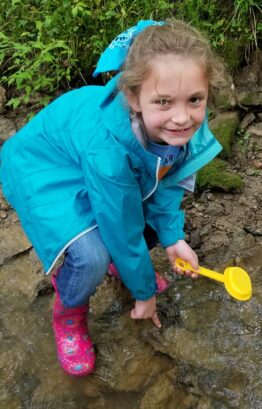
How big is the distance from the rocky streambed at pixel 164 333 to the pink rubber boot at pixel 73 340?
56mm

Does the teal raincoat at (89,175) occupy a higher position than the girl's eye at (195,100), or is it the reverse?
the girl's eye at (195,100)

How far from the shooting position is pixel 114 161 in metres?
1.63

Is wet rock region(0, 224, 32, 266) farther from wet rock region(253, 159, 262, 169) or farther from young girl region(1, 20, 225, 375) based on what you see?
wet rock region(253, 159, 262, 169)

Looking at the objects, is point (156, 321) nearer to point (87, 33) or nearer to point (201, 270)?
point (201, 270)

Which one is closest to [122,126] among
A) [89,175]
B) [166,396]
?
[89,175]

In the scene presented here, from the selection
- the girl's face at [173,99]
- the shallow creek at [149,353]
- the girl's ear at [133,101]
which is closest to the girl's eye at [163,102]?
the girl's face at [173,99]

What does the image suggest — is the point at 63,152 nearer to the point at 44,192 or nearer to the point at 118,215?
the point at 44,192

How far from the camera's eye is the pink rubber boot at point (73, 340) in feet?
6.63

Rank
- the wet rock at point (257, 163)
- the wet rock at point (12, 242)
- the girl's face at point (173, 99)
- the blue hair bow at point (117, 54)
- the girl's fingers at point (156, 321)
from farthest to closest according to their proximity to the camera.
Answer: the wet rock at point (257, 163)
the wet rock at point (12, 242)
the girl's fingers at point (156, 321)
the blue hair bow at point (117, 54)
the girl's face at point (173, 99)

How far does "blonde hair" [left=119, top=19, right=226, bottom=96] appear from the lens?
61.7 inches

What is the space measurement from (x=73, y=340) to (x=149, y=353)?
1.05 feet

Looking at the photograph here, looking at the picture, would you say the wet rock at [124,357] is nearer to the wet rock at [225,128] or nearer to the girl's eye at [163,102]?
the girl's eye at [163,102]

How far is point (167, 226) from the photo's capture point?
6.79 feet

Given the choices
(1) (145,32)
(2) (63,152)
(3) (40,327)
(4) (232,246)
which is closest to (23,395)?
(3) (40,327)
